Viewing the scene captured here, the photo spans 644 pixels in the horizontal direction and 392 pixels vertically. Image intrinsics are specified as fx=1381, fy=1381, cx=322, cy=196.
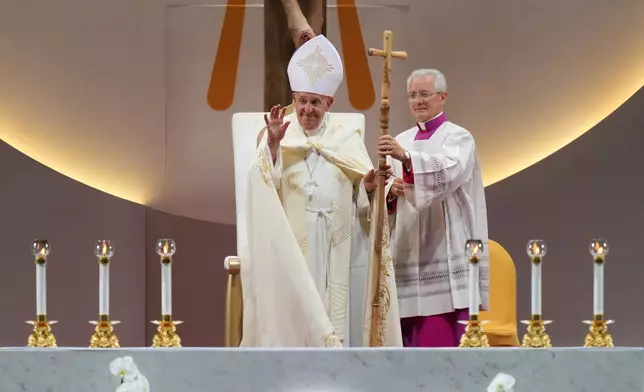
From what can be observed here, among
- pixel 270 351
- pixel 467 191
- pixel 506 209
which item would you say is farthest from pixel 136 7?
pixel 270 351

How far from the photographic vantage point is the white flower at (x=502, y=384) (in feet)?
12.6

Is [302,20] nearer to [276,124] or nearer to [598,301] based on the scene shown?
[276,124]

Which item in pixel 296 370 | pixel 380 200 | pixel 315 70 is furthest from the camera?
pixel 315 70

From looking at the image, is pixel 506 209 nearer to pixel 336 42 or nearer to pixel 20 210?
pixel 336 42

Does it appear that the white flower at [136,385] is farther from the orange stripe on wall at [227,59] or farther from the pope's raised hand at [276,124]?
the orange stripe on wall at [227,59]

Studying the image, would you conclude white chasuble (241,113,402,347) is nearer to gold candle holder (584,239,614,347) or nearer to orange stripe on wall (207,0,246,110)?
gold candle holder (584,239,614,347)

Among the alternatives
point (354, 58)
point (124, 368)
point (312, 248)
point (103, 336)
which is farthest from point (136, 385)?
point (354, 58)

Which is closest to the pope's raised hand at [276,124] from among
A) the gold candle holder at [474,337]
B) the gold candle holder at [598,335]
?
the gold candle holder at [474,337]

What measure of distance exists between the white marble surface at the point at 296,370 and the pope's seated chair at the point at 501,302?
2.17 metres

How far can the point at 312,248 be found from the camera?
5207mm

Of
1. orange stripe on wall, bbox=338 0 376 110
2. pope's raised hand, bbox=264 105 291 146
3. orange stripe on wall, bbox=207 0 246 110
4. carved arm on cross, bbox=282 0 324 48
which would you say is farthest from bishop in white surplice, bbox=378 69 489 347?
orange stripe on wall, bbox=207 0 246 110

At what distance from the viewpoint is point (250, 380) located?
12.8 ft

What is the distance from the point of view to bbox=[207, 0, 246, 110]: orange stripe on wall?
24.0 feet

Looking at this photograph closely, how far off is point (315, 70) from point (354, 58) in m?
2.10
